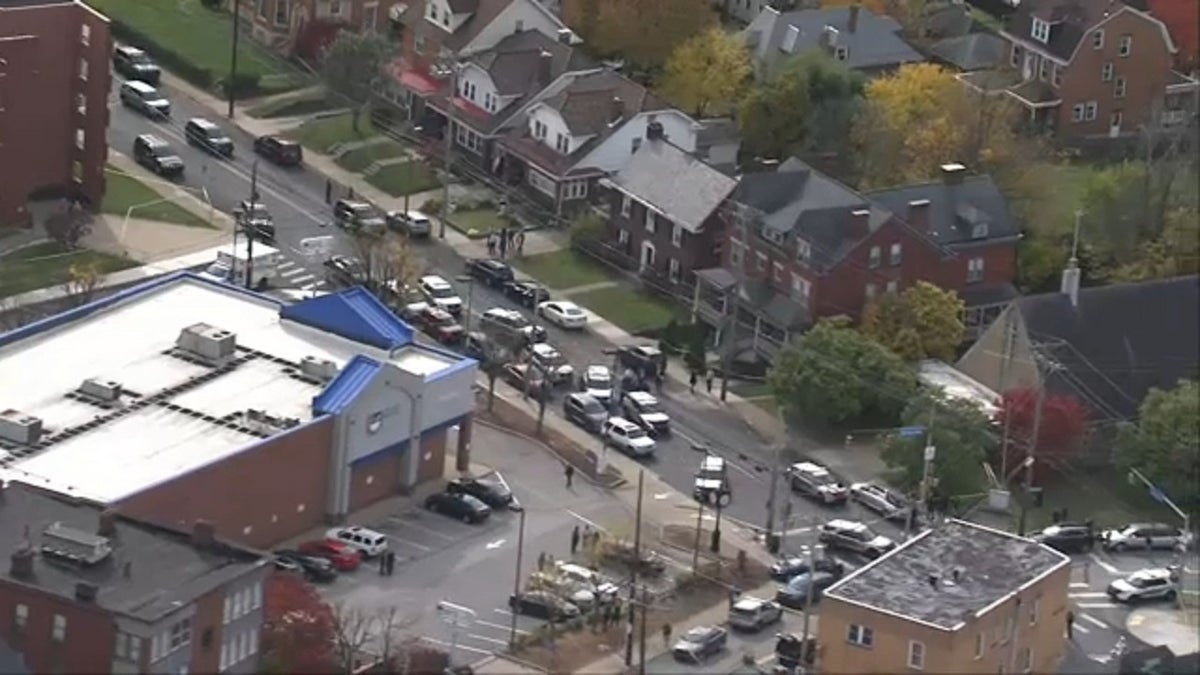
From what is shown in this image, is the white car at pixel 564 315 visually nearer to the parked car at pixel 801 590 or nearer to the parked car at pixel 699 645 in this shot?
the parked car at pixel 801 590

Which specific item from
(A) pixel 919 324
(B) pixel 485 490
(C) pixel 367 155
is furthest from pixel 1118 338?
(C) pixel 367 155

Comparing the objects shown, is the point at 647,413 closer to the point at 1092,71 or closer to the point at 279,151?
the point at 279,151

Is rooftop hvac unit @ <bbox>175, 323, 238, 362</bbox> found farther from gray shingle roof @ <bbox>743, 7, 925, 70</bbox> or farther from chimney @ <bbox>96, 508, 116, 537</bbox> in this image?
gray shingle roof @ <bbox>743, 7, 925, 70</bbox>

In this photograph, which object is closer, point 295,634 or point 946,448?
Result: point 295,634

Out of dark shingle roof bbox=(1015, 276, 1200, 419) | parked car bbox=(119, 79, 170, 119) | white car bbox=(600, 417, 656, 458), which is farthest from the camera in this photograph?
parked car bbox=(119, 79, 170, 119)

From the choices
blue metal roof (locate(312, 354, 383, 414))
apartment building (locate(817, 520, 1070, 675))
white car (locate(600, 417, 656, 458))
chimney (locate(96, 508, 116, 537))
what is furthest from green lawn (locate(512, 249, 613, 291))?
chimney (locate(96, 508, 116, 537))

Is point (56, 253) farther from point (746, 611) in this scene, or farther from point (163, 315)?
point (746, 611)
